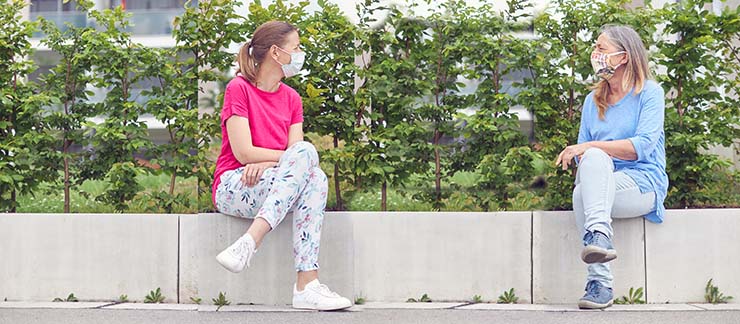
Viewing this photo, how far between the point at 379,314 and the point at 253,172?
3.04 ft

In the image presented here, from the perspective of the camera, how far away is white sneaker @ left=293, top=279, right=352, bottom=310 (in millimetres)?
4449

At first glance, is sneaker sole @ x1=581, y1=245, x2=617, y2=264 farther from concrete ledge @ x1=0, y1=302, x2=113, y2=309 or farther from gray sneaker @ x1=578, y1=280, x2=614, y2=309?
concrete ledge @ x1=0, y1=302, x2=113, y2=309

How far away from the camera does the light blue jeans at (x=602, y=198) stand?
14.3 ft

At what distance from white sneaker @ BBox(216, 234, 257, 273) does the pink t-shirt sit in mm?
549

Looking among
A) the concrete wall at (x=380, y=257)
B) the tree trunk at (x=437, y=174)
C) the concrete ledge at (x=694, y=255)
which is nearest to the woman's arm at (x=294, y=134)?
the concrete wall at (x=380, y=257)

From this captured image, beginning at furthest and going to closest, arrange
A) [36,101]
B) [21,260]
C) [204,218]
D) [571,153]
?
1. [36,101]
2. [21,260]
3. [204,218]
4. [571,153]

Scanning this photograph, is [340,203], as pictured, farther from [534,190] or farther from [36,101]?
[36,101]

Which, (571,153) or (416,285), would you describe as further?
(416,285)

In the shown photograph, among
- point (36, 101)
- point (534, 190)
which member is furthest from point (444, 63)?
point (36, 101)

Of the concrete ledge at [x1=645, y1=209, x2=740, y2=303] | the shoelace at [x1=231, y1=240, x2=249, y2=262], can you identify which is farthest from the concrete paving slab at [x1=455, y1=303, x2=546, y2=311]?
the shoelace at [x1=231, y1=240, x2=249, y2=262]

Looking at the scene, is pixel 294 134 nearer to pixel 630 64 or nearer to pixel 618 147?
pixel 618 147

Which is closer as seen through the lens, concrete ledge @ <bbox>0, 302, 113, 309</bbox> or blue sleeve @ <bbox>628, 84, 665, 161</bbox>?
blue sleeve @ <bbox>628, 84, 665, 161</bbox>

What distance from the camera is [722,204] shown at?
5.47 m

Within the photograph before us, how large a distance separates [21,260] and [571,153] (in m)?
3.04
